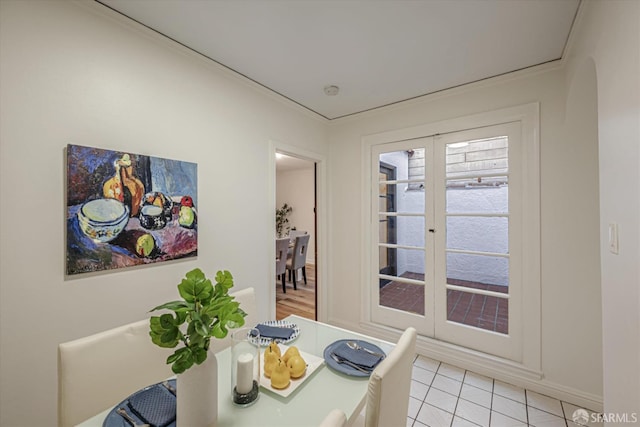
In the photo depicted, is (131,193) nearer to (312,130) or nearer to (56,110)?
(56,110)

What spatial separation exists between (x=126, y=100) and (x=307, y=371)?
71.2 inches

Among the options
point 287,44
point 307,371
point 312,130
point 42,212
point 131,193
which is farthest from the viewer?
point 312,130

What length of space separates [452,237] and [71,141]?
285 cm

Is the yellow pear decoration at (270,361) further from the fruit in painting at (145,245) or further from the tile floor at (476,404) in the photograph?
the tile floor at (476,404)

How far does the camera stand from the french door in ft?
7.29

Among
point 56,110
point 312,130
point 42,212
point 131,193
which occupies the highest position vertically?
point 312,130

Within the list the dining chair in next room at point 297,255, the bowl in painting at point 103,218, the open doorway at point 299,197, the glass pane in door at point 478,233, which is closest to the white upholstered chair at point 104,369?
the bowl in painting at point 103,218

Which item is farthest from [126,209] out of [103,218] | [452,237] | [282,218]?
[282,218]

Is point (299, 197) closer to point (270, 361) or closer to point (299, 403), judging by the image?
point (270, 361)

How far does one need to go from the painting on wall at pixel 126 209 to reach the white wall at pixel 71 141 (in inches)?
2.2

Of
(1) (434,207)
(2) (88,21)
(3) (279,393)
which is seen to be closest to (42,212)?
(2) (88,21)

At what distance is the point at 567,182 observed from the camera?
193 centimetres

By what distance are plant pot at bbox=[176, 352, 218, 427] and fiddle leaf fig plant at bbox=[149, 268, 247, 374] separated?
0.06 m

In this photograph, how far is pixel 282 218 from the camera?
7125 millimetres
